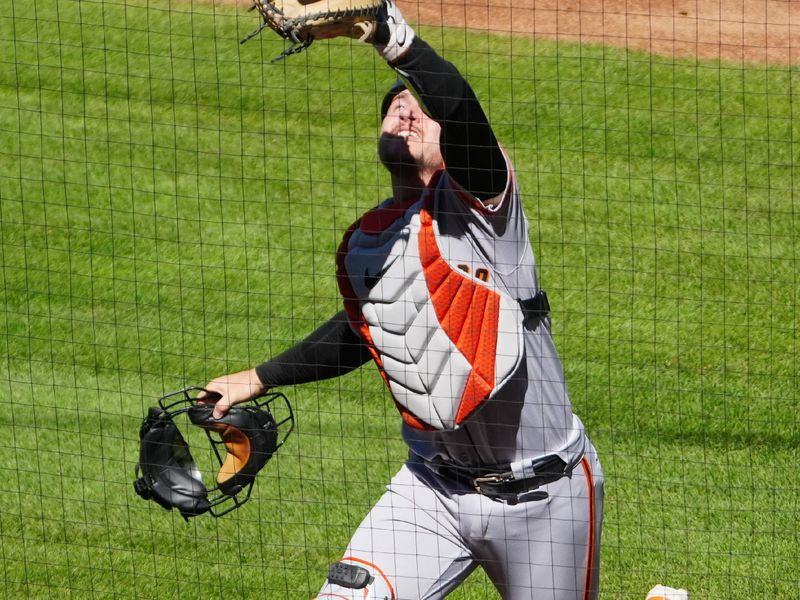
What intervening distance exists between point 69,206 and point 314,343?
15.6ft

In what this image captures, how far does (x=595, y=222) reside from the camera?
851cm

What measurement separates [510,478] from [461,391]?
0.33 metres

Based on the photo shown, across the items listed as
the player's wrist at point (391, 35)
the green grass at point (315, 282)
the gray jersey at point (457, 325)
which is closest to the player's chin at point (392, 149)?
the gray jersey at point (457, 325)

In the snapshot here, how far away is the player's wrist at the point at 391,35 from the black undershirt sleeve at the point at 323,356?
107 cm

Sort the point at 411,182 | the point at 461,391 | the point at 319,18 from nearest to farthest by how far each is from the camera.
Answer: the point at 319,18, the point at 461,391, the point at 411,182

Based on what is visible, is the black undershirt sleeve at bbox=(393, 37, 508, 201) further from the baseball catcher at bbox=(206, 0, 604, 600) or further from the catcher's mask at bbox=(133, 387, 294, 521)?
the catcher's mask at bbox=(133, 387, 294, 521)

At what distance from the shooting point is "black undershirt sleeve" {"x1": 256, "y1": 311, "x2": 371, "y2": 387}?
4.45 meters

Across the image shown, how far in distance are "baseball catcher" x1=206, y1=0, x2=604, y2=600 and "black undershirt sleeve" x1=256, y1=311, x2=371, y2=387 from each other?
0.49ft

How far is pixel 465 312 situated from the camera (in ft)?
13.3

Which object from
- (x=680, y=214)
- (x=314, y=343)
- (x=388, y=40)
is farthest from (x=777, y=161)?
(x=388, y=40)

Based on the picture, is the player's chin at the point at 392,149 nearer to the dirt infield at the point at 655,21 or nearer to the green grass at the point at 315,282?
the green grass at the point at 315,282

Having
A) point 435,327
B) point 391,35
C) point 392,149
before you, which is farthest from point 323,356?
point 391,35

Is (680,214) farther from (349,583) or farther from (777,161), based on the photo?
(349,583)

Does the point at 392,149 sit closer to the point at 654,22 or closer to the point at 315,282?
the point at 315,282
